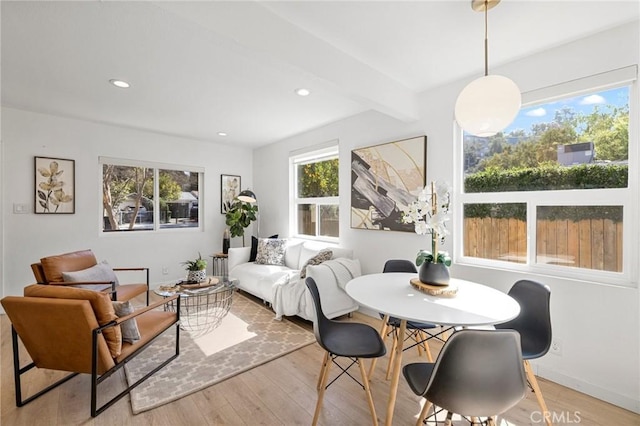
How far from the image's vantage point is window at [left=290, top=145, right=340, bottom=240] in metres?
4.20

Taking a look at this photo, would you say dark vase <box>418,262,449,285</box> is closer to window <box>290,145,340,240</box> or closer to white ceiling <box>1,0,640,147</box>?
white ceiling <box>1,0,640,147</box>

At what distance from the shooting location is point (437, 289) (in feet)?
5.69

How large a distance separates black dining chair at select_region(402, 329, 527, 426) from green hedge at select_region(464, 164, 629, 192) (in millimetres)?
1713

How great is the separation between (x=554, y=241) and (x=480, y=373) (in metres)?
1.71

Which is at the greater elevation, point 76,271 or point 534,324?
point 76,271

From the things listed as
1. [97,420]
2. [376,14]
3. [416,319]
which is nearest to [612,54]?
[376,14]

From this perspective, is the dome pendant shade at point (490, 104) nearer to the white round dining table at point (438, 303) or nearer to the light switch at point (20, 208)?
the white round dining table at point (438, 303)

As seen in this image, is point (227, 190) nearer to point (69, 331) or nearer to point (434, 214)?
point (69, 331)

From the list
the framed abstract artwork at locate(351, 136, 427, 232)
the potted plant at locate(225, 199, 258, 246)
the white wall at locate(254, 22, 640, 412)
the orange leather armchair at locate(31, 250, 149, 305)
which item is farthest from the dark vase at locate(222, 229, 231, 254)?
the white wall at locate(254, 22, 640, 412)

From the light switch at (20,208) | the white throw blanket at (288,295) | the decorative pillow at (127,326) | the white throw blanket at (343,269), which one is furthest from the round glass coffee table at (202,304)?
the light switch at (20,208)

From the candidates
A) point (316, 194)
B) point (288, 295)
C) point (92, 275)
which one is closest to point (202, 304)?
point (288, 295)

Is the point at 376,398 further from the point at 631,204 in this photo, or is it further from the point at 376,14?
the point at 376,14

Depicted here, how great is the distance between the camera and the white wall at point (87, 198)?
3479 mm

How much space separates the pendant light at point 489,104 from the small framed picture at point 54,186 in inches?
190
